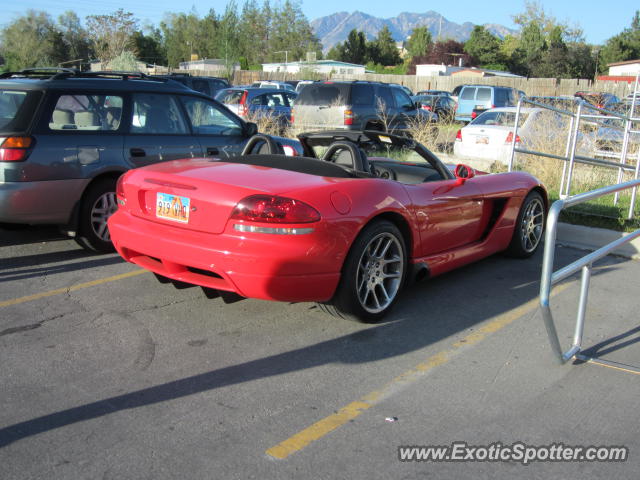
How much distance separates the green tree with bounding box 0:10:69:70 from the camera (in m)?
53.9

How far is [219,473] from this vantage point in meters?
2.94

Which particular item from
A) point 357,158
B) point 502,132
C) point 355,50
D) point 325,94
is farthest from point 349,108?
point 355,50

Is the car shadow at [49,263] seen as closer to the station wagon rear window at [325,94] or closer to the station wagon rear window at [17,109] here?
the station wagon rear window at [17,109]

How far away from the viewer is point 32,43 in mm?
55750

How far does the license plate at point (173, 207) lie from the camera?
14.8 ft

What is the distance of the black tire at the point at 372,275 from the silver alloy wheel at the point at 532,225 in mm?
2189

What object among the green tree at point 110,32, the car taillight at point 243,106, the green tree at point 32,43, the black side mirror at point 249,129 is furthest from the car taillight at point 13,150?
the green tree at point 32,43

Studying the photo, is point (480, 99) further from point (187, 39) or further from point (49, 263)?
point (187, 39)

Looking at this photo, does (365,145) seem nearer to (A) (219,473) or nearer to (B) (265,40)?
(A) (219,473)

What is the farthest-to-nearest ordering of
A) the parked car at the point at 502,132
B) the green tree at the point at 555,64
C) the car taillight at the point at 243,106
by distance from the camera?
1. the green tree at the point at 555,64
2. the car taillight at the point at 243,106
3. the parked car at the point at 502,132

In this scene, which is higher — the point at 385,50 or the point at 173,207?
the point at 385,50

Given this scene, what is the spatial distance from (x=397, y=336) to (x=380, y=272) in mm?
485

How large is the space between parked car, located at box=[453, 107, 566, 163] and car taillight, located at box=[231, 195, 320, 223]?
28.0 ft

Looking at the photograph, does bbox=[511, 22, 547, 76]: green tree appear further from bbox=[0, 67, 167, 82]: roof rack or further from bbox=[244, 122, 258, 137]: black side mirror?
bbox=[0, 67, 167, 82]: roof rack
